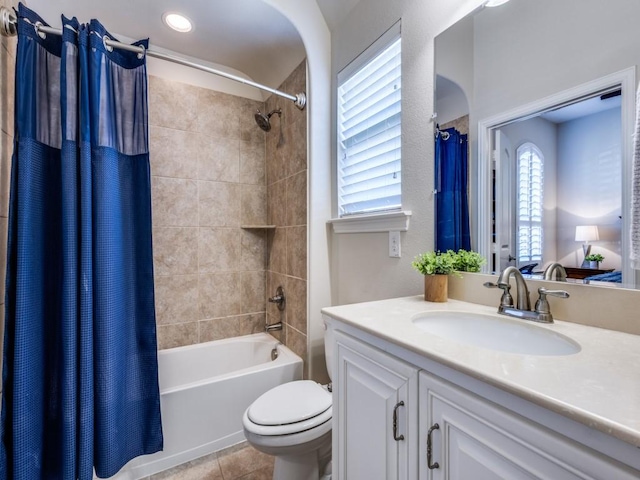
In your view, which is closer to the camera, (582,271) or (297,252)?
(582,271)

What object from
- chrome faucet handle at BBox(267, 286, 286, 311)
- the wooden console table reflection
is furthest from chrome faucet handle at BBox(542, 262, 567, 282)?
chrome faucet handle at BBox(267, 286, 286, 311)

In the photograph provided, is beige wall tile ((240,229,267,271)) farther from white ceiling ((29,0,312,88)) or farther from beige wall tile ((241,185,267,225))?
white ceiling ((29,0,312,88))

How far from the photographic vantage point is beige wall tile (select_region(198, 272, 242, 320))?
218 cm

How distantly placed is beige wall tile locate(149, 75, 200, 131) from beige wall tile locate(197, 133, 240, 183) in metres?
0.15

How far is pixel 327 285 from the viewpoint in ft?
6.10

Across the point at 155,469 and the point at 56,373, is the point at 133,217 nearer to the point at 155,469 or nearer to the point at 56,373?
the point at 56,373

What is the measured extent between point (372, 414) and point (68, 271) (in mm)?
1277

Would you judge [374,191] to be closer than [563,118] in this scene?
No

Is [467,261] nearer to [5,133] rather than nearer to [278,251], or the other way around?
[278,251]

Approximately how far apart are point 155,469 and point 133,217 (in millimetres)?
1337

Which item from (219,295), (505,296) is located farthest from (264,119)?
(505,296)

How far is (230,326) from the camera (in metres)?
2.29

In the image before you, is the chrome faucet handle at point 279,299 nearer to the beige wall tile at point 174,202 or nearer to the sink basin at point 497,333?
the beige wall tile at point 174,202

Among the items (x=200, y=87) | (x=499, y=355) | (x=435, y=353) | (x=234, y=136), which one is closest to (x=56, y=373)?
(x=435, y=353)
